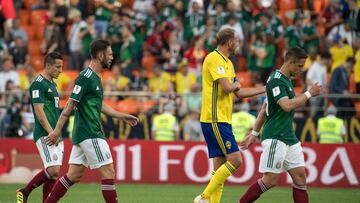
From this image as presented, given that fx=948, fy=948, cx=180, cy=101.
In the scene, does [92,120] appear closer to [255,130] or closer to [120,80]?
[255,130]

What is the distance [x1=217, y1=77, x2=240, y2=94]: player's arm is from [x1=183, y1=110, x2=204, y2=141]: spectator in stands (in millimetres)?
9080

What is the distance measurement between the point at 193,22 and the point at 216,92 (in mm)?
13101

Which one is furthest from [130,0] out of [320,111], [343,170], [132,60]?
[343,170]

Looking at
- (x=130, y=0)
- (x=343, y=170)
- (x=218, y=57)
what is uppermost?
(x=130, y=0)

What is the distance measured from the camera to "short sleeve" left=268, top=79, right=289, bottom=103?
11938 millimetres

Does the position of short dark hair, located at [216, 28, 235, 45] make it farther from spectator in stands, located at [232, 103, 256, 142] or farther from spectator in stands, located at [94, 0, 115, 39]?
spectator in stands, located at [94, 0, 115, 39]

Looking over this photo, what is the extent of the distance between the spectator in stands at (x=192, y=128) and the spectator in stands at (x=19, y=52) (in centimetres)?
635

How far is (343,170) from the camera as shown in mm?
20016

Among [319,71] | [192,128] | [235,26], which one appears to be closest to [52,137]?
[192,128]

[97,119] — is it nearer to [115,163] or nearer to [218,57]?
[218,57]

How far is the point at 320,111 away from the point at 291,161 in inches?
385

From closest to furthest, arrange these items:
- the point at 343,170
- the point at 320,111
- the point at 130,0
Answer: the point at 343,170 → the point at 320,111 → the point at 130,0

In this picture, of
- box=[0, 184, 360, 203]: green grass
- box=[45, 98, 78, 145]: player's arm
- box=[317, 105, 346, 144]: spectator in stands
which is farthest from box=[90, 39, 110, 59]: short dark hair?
box=[317, 105, 346, 144]: spectator in stands

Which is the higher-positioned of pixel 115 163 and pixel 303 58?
pixel 303 58
